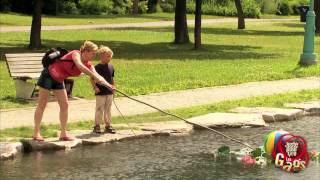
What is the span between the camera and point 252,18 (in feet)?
201

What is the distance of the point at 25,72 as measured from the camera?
14.5 metres

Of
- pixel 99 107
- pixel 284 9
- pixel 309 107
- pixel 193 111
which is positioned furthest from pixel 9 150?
pixel 284 9

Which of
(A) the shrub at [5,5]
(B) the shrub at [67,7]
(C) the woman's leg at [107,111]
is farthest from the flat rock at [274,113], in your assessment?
(B) the shrub at [67,7]

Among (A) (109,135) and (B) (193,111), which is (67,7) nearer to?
(B) (193,111)

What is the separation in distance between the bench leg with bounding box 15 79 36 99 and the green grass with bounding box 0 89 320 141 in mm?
2446

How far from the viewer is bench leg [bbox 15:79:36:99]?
13820 millimetres

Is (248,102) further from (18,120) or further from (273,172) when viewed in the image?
(273,172)

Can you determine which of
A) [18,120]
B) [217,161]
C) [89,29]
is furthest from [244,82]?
[89,29]

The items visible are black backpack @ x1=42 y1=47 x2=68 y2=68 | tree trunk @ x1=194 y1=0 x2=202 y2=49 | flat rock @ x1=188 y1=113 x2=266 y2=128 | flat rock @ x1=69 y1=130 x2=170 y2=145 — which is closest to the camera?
black backpack @ x1=42 y1=47 x2=68 y2=68

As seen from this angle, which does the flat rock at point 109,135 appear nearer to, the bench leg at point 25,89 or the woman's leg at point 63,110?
the woman's leg at point 63,110

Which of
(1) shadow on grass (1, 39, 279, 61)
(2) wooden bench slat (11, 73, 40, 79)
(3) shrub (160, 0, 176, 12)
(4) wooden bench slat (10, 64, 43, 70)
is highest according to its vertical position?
(4) wooden bench slat (10, 64, 43, 70)

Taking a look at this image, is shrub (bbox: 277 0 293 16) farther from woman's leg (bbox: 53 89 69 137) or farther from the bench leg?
woman's leg (bbox: 53 89 69 137)

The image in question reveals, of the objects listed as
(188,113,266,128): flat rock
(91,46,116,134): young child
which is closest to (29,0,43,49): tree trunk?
(188,113,266,128): flat rock

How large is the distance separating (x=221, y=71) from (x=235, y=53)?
6.90 metres
